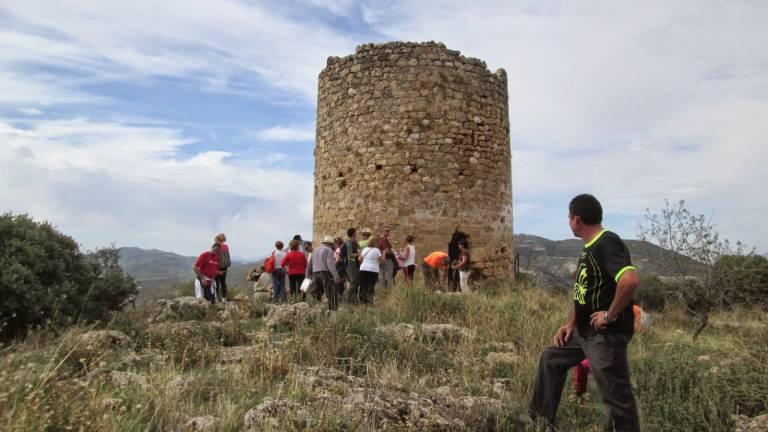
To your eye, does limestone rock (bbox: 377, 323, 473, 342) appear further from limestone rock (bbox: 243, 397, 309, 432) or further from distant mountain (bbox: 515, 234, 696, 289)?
limestone rock (bbox: 243, 397, 309, 432)

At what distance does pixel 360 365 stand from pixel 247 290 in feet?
27.7

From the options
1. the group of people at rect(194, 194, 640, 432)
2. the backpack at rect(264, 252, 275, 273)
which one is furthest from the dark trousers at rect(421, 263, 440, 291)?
the group of people at rect(194, 194, 640, 432)

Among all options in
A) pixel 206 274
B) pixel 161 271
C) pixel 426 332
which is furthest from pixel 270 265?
pixel 161 271

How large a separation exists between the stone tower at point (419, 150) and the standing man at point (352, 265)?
4.07 ft

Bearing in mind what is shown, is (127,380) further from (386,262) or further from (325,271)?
(386,262)

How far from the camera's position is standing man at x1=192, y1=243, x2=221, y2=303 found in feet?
30.8

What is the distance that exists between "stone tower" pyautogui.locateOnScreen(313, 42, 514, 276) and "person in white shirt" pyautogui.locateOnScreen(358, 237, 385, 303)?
5.81ft

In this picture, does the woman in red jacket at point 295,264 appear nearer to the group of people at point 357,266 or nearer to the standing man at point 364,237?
the group of people at point 357,266

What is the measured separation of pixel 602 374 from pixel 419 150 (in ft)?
25.7

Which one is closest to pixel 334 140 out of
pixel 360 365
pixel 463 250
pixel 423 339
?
pixel 463 250

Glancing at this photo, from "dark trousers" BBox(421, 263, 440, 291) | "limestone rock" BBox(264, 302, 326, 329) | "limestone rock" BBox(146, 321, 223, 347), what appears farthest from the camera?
"dark trousers" BBox(421, 263, 440, 291)

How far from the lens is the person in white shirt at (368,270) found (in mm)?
9010

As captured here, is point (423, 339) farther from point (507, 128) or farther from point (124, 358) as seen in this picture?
point (507, 128)

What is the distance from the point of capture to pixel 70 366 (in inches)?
173
